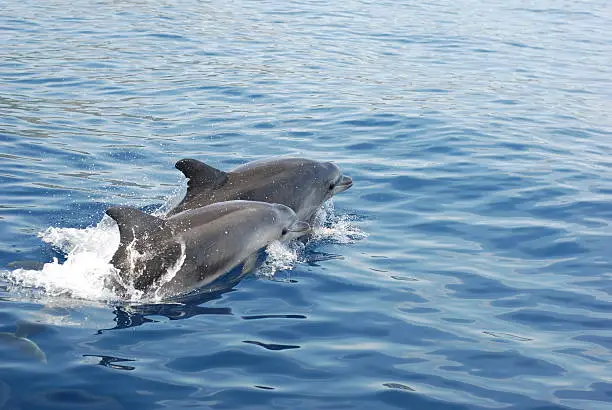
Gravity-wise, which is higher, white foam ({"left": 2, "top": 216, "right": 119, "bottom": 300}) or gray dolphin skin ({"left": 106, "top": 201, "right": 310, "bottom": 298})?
gray dolphin skin ({"left": 106, "top": 201, "right": 310, "bottom": 298})

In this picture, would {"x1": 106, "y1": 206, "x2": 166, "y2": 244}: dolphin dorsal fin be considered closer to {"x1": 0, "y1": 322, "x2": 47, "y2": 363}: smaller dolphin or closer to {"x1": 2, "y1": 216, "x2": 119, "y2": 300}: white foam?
{"x1": 2, "y1": 216, "x2": 119, "y2": 300}: white foam

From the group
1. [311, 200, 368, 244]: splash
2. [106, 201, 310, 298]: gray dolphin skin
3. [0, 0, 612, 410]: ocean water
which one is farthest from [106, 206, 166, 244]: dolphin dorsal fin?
[311, 200, 368, 244]: splash

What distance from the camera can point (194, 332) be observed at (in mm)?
8938

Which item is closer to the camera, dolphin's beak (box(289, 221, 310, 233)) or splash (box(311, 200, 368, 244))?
dolphin's beak (box(289, 221, 310, 233))

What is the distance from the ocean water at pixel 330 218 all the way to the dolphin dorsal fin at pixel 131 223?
553mm

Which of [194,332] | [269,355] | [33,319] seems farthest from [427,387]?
[33,319]

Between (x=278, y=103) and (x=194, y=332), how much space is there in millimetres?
11055

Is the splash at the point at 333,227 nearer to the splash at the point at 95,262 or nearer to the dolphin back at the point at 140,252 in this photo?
the splash at the point at 95,262

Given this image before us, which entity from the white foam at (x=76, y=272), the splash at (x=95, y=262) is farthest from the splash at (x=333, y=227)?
the white foam at (x=76, y=272)

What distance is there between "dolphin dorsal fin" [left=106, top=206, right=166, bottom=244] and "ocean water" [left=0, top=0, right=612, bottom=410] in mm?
553

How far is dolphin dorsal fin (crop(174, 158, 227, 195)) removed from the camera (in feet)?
37.5

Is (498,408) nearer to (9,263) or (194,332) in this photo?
(194,332)

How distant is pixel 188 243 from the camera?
33.1 ft

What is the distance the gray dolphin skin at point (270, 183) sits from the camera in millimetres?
11547
